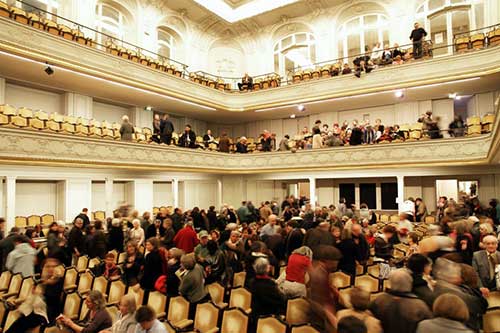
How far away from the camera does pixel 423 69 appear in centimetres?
1393

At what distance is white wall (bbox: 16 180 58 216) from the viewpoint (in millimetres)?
12500

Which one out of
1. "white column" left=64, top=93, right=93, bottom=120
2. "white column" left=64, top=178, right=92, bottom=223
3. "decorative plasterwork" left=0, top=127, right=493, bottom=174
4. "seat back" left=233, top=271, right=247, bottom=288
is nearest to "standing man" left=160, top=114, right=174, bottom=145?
"decorative plasterwork" left=0, top=127, right=493, bottom=174

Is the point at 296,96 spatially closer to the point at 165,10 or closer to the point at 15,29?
the point at 165,10

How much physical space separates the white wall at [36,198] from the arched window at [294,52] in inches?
522

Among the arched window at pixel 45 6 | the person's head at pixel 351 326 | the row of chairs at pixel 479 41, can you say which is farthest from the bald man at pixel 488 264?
the arched window at pixel 45 6

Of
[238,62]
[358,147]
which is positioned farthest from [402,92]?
[238,62]

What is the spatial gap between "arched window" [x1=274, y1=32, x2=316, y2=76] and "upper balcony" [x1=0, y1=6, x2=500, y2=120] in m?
4.10

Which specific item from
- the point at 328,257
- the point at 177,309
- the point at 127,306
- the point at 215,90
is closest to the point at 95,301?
the point at 127,306

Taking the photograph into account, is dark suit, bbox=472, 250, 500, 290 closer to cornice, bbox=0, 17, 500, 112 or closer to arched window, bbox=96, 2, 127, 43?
cornice, bbox=0, 17, 500, 112

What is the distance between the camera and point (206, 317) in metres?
4.31

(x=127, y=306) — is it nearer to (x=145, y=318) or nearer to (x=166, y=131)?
(x=145, y=318)

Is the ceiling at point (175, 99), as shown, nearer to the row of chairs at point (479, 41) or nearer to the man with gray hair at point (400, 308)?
the row of chairs at point (479, 41)

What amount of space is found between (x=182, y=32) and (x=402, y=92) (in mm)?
11854

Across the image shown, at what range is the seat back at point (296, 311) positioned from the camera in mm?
4094
